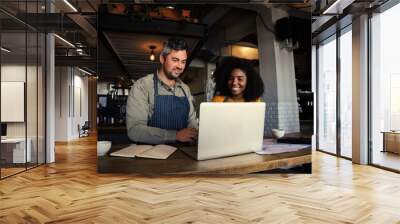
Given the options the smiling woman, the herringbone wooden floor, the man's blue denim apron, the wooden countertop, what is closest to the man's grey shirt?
the man's blue denim apron

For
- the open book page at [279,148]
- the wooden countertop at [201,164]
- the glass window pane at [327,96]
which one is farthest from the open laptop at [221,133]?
the glass window pane at [327,96]

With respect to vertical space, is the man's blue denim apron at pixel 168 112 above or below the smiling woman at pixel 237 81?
below

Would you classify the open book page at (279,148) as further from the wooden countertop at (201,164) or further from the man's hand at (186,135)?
the man's hand at (186,135)

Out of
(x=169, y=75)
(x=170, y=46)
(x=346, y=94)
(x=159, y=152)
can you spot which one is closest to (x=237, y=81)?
(x=169, y=75)

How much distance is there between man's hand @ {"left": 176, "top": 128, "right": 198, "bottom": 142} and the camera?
5.66 m

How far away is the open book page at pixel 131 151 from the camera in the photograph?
5738mm

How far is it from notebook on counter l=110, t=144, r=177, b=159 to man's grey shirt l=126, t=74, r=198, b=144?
10 centimetres

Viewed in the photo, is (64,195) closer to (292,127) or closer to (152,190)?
(152,190)

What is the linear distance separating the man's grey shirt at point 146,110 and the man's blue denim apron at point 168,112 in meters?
0.05

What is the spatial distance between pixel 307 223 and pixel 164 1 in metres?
4.15

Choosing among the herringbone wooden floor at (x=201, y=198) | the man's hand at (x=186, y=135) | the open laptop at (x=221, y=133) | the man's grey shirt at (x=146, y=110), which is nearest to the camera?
the herringbone wooden floor at (x=201, y=198)

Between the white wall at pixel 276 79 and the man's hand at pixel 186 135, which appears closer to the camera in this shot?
the man's hand at pixel 186 135

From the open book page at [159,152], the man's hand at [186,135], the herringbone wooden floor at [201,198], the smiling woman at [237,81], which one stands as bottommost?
the herringbone wooden floor at [201,198]

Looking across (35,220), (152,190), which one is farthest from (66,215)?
(152,190)
